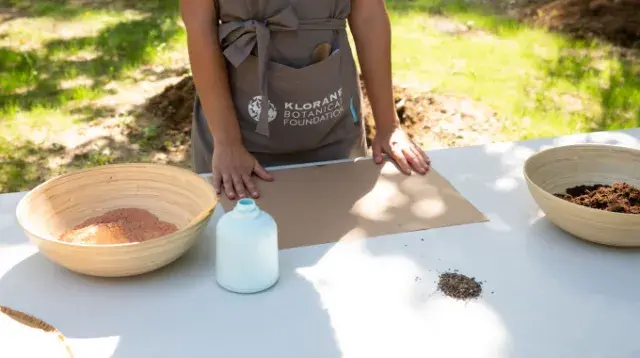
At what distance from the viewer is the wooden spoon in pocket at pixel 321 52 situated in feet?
5.67

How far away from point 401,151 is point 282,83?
33 centimetres

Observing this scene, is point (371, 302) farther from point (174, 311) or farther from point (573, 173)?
point (573, 173)

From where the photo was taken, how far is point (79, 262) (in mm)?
1105

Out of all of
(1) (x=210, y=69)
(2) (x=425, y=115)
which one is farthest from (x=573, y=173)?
(2) (x=425, y=115)

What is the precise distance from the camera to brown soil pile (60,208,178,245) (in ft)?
3.93

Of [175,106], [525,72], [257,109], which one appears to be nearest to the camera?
[257,109]

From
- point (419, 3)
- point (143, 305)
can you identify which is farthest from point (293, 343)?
point (419, 3)

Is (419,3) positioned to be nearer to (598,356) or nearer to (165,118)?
(165,118)

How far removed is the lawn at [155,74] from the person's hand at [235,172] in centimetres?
174

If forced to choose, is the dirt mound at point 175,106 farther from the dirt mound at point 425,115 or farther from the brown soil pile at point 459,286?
the brown soil pile at point 459,286

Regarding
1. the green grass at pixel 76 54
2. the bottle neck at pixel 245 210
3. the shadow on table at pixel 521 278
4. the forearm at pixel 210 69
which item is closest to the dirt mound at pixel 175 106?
the green grass at pixel 76 54

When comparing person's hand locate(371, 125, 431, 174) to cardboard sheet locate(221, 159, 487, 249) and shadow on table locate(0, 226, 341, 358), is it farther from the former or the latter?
shadow on table locate(0, 226, 341, 358)

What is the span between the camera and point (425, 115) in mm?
3533

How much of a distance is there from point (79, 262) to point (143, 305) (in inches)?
4.9
